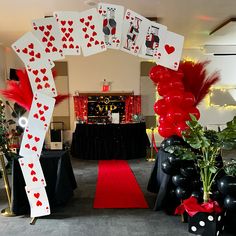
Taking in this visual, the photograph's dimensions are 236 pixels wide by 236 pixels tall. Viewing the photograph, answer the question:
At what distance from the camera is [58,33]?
2600 mm

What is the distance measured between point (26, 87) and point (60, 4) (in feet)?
5.67

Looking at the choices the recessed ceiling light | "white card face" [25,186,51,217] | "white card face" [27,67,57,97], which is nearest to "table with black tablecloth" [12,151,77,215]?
"white card face" [25,186,51,217]

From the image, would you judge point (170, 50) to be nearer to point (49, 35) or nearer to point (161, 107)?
point (161, 107)

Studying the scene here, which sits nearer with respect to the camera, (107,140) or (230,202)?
(230,202)

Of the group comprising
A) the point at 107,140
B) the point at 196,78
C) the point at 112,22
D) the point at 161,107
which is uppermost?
the point at 112,22

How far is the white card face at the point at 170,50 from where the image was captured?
112 inches

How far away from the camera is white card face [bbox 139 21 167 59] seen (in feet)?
9.14

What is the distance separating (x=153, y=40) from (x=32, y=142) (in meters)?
1.83

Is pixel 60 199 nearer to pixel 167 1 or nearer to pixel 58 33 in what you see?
pixel 58 33

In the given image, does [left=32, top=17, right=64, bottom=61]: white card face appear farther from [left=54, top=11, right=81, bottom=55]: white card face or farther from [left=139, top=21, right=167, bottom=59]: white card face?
[left=139, top=21, right=167, bottom=59]: white card face

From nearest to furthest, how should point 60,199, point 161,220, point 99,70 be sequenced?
1. point 161,220
2. point 60,199
3. point 99,70

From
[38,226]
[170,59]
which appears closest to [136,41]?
[170,59]

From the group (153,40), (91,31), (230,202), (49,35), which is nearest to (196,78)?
(153,40)

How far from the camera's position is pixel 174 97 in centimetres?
347
